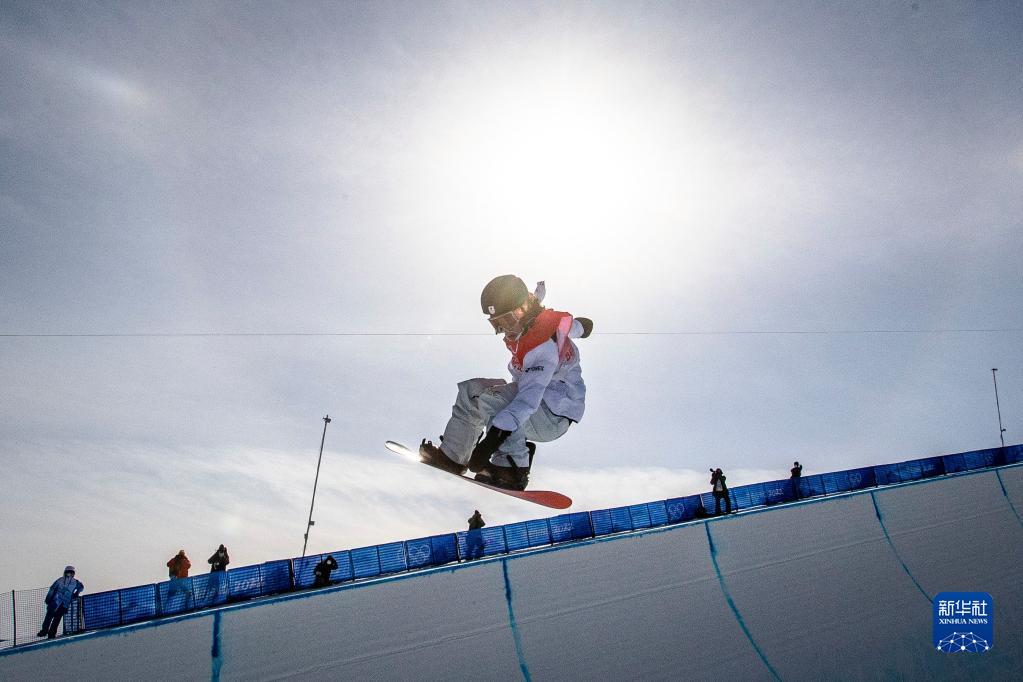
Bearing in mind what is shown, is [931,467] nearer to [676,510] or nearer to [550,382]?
[676,510]

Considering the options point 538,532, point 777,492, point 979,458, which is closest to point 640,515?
point 538,532

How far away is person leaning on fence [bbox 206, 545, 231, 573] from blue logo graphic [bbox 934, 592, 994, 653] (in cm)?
1263

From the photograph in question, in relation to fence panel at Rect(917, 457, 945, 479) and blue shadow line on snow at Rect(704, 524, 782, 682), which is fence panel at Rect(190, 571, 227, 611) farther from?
fence panel at Rect(917, 457, 945, 479)

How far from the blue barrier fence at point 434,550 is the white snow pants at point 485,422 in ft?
29.0

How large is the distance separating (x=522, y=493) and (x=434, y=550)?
8.83 metres

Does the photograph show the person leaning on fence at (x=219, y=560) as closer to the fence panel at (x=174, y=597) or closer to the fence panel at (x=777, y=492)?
the fence panel at (x=174, y=597)

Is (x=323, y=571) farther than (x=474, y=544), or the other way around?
(x=474, y=544)

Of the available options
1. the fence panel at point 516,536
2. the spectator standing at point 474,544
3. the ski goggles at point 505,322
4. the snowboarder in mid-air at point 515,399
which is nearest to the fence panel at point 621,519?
the fence panel at point 516,536

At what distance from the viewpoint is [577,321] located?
183 inches

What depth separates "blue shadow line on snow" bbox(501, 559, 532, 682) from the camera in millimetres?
7443

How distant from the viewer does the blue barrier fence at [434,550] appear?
9867 mm

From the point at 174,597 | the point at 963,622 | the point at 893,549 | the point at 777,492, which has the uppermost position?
the point at 777,492

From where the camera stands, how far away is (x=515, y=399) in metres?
3.87

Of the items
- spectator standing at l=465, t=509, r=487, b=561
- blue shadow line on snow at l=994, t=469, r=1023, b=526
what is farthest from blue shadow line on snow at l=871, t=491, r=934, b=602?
spectator standing at l=465, t=509, r=487, b=561
